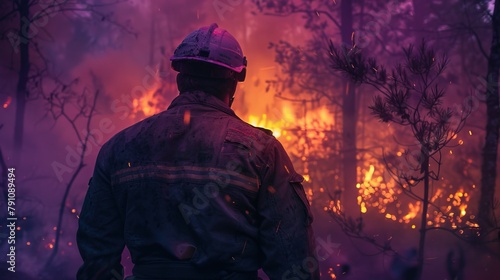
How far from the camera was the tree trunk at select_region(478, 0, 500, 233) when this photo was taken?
729 cm

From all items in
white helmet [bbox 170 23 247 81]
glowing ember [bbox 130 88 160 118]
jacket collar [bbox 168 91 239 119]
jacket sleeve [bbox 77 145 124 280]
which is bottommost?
jacket sleeve [bbox 77 145 124 280]

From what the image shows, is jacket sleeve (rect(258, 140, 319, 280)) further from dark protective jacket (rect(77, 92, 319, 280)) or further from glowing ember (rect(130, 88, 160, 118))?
glowing ember (rect(130, 88, 160, 118))

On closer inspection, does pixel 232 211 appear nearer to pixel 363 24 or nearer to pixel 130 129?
pixel 130 129

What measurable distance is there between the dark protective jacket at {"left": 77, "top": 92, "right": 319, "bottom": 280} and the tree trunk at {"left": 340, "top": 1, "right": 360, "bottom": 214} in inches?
390

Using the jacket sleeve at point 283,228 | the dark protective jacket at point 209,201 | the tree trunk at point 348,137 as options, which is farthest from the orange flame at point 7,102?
the jacket sleeve at point 283,228

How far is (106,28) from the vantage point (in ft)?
87.7

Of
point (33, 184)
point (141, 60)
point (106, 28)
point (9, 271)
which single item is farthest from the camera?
point (106, 28)

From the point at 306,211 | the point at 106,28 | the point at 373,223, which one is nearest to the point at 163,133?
the point at 306,211

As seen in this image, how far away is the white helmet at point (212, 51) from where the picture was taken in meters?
2.71

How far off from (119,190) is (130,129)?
316 millimetres

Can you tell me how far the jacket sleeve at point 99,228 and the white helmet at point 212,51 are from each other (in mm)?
666

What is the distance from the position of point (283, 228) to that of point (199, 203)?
1.34 ft

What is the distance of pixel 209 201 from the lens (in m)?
2.37

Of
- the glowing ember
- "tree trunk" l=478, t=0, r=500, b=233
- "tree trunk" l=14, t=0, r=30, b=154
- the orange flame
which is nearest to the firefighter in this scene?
"tree trunk" l=478, t=0, r=500, b=233
